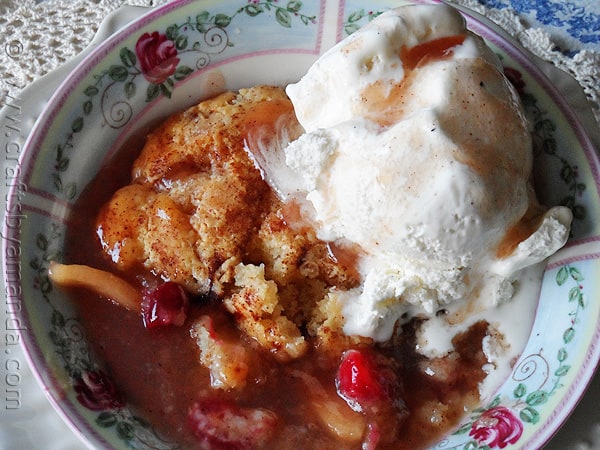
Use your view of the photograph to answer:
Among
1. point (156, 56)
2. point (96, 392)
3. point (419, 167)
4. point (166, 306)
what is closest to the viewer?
point (419, 167)

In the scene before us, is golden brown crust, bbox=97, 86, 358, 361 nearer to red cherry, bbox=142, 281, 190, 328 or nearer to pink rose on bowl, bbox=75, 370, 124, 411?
red cherry, bbox=142, 281, 190, 328

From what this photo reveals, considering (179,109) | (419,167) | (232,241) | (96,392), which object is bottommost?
(96,392)

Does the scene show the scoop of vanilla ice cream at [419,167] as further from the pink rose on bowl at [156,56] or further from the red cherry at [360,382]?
the pink rose on bowl at [156,56]

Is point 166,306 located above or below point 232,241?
below

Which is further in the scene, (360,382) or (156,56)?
(156,56)

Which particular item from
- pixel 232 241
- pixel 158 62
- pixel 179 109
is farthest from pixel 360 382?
pixel 158 62

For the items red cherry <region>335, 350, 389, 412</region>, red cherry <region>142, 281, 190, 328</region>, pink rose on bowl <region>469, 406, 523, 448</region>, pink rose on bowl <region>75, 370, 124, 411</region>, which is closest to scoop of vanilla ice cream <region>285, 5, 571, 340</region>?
red cherry <region>335, 350, 389, 412</region>

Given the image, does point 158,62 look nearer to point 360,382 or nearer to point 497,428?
point 360,382
